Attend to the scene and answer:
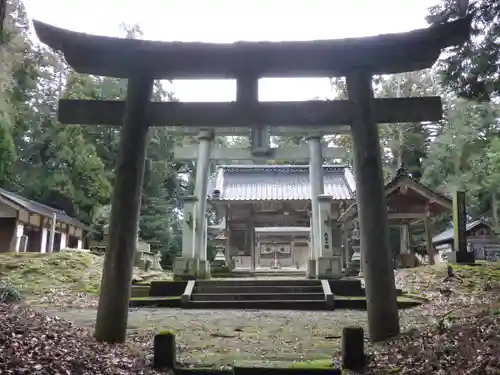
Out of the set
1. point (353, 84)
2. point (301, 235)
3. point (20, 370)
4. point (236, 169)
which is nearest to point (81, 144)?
point (236, 169)

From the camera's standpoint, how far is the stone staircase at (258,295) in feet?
35.0

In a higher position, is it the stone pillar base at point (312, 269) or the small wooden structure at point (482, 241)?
the small wooden structure at point (482, 241)

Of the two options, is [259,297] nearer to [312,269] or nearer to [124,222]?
[312,269]

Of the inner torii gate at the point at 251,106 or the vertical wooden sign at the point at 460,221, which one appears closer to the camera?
the inner torii gate at the point at 251,106

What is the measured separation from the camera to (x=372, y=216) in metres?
5.75

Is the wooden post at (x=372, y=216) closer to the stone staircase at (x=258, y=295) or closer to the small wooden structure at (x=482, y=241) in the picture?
the stone staircase at (x=258, y=295)

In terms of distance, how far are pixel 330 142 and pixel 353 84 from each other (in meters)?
23.8

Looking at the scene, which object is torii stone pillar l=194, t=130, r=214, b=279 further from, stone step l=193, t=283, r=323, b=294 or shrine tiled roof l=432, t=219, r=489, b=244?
shrine tiled roof l=432, t=219, r=489, b=244

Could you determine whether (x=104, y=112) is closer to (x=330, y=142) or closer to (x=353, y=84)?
(x=353, y=84)

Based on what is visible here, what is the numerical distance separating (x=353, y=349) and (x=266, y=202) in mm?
15634

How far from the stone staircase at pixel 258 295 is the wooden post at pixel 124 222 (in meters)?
5.36

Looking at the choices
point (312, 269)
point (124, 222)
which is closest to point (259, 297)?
point (312, 269)

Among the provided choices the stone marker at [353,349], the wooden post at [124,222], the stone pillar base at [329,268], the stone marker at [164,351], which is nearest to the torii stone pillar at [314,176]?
the stone pillar base at [329,268]

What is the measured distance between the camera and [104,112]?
6.23 metres
